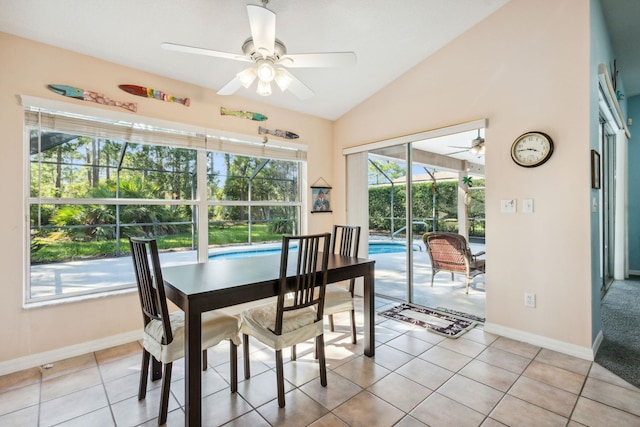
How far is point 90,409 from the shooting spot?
6.21ft

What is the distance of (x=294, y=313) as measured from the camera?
7.04ft

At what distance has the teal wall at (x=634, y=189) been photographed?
16.7ft

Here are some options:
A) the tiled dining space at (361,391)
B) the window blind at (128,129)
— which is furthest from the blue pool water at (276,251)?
the tiled dining space at (361,391)

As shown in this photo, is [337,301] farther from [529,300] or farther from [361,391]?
[529,300]

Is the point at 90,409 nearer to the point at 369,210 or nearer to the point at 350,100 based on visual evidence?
the point at 369,210

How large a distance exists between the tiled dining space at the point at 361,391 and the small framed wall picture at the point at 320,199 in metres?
2.07

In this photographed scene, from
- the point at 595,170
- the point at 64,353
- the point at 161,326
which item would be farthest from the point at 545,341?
the point at 64,353

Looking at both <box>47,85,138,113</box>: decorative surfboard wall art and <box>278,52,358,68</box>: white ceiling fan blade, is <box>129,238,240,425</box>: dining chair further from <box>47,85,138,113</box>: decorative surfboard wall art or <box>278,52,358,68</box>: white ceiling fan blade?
<box>47,85,138,113</box>: decorative surfboard wall art

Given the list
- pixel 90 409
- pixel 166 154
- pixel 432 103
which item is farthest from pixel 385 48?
pixel 90 409

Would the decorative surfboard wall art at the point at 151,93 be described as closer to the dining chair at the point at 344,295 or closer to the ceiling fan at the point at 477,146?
the dining chair at the point at 344,295

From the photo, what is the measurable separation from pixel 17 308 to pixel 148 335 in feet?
4.41

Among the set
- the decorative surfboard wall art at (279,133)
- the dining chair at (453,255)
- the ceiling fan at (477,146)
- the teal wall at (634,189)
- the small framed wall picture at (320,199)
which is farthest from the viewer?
the teal wall at (634,189)

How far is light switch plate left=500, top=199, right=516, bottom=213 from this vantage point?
2840 millimetres

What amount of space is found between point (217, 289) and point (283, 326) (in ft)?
1.69
